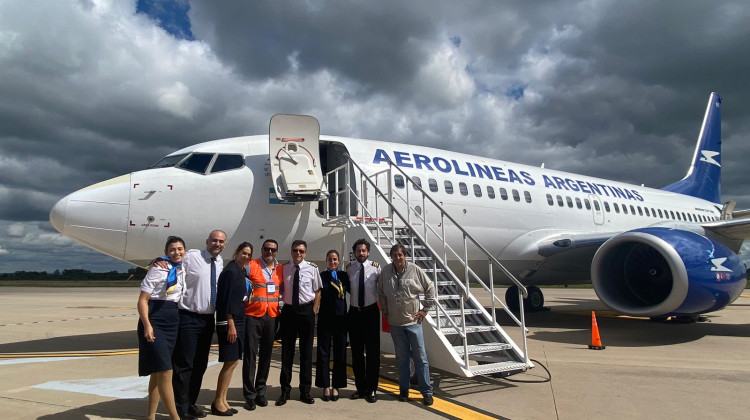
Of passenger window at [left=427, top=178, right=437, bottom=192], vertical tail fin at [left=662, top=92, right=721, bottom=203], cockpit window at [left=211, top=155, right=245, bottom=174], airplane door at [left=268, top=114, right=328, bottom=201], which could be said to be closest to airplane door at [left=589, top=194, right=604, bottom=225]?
passenger window at [left=427, top=178, right=437, bottom=192]

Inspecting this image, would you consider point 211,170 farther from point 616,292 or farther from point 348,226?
point 616,292

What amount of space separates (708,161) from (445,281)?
900 inches

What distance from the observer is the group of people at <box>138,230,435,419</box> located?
4449 mm

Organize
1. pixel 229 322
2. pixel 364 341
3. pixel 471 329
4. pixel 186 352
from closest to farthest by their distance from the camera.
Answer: pixel 186 352
pixel 229 322
pixel 364 341
pixel 471 329

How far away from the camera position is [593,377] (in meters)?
6.58

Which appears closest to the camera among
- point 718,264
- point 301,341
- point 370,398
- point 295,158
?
point 370,398

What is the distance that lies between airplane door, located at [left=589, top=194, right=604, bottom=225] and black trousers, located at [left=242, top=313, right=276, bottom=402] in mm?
11947

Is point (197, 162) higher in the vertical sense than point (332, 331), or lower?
higher

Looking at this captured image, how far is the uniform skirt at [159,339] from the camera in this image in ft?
14.1

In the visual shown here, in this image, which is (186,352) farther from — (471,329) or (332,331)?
(471,329)

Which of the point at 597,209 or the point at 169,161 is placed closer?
the point at 169,161

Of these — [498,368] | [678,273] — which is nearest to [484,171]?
[678,273]

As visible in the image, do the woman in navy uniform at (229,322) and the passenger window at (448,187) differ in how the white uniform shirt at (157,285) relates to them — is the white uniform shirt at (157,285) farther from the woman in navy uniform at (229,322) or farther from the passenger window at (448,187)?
the passenger window at (448,187)

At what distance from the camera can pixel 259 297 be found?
5.27m
